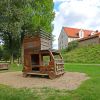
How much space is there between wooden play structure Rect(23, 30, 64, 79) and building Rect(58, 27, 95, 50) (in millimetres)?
76074

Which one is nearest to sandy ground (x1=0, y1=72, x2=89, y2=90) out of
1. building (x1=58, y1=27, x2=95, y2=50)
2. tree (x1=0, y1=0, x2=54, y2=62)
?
tree (x1=0, y1=0, x2=54, y2=62)

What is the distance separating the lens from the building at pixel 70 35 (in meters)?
93.8

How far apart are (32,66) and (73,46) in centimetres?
4870

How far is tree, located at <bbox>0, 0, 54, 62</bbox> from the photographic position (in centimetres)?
2355

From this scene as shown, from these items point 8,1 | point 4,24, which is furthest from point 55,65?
point 4,24

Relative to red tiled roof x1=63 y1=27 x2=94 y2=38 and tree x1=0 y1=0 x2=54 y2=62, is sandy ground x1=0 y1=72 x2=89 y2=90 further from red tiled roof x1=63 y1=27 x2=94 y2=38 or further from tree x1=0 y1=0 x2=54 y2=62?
red tiled roof x1=63 y1=27 x2=94 y2=38

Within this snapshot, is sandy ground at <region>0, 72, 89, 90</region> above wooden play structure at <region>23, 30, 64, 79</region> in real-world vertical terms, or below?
below

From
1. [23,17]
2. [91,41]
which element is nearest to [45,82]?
[23,17]

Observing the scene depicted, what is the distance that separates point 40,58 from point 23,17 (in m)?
13.6

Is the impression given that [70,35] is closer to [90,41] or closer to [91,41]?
[90,41]

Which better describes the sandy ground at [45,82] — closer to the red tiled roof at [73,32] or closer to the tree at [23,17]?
the tree at [23,17]

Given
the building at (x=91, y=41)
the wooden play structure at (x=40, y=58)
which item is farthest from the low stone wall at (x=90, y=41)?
the wooden play structure at (x=40, y=58)

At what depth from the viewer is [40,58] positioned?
16.0m

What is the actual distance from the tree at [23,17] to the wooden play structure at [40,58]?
666 cm
